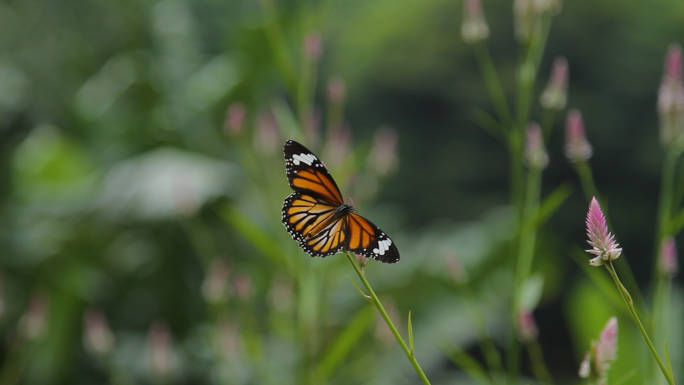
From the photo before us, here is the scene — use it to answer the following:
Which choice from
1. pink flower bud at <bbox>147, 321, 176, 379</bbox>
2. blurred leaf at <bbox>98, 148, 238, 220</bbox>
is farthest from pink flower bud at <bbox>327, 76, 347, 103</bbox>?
blurred leaf at <bbox>98, 148, 238, 220</bbox>

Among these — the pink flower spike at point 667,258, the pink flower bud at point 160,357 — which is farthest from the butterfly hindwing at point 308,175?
the pink flower bud at point 160,357

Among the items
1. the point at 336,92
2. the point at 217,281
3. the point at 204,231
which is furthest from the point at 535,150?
the point at 204,231

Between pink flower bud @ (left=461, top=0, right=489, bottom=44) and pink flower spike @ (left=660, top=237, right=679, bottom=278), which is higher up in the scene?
pink flower bud @ (left=461, top=0, right=489, bottom=44)

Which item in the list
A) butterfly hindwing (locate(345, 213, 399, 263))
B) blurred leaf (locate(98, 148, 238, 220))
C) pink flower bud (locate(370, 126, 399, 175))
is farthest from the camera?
blurred leaf (locate(98, 148, 238, 220))

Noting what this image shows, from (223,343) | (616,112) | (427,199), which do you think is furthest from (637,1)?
(223,343)

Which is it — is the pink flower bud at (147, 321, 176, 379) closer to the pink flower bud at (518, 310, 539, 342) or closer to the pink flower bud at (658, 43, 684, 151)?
the pink flower bud at (518, 310, 539, 342)

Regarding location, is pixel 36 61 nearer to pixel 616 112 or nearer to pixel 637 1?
pixel 616 112

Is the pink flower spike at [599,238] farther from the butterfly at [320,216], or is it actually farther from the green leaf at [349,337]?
the green leaf at [349,337]
